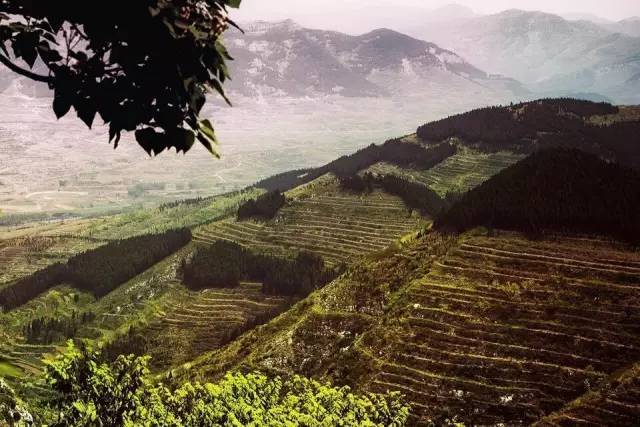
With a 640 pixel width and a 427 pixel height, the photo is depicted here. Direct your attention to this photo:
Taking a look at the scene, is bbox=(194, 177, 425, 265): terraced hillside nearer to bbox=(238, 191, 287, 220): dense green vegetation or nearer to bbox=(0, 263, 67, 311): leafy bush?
bbox=(238, 191, 287, 220): dense green vegetation

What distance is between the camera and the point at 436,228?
73562 mm

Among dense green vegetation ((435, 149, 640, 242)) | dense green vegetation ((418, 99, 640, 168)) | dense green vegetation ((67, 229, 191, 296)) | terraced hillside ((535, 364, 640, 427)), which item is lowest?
dense green vegetation ((67, 229, 191, 296))

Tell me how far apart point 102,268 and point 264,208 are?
43690mm

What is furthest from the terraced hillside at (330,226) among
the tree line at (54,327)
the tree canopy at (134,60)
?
the tree canopy at (134,60)

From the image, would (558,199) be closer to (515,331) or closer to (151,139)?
(515,331)

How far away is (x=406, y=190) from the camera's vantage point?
131 m

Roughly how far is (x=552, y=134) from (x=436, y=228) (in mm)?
104922

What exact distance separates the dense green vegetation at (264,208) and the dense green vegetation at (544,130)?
5911 cm

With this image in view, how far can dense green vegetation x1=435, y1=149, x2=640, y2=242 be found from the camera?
6319 cm

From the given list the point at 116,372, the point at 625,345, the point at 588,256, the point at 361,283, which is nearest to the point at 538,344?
the point at 625,345

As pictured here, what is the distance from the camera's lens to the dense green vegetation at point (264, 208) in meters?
140

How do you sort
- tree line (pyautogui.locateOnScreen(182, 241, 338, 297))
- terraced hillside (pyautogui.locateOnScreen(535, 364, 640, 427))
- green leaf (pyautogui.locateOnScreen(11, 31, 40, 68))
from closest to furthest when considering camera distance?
green leaf (pyautogui.locateOnScreen(11, 31, 40, 68)), terraced hillside (pyautogui.locateOnScreen(535, 364, 640, 427)), tree line (pyautogui.locateOnScreen(182, 241, 338, 297))

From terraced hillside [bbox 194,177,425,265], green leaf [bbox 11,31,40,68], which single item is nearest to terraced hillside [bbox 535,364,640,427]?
green leaf [bbox 11,31,40,68]

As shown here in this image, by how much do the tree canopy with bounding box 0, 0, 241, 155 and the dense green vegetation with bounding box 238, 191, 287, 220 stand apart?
437 feet
